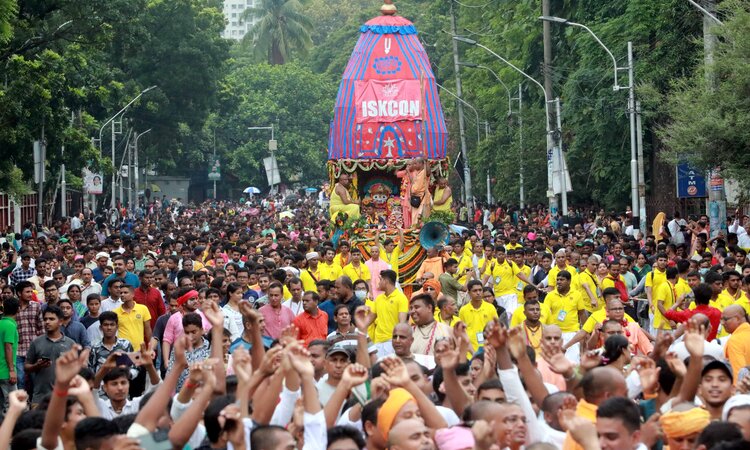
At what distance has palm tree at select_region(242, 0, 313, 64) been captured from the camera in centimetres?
9094

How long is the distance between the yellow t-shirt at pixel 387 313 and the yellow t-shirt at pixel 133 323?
2336 mm

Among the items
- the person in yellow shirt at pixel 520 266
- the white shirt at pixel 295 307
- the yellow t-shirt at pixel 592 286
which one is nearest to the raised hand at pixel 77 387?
the white shirt at pixel 295 307

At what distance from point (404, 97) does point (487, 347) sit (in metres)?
21.5

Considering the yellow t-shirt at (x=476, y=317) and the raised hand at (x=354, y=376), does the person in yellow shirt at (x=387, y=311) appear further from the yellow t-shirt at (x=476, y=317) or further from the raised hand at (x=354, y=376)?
the raised hand at (x=354, y=376)

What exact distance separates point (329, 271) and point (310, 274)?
0.65 meters

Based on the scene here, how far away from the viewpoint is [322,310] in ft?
50.6

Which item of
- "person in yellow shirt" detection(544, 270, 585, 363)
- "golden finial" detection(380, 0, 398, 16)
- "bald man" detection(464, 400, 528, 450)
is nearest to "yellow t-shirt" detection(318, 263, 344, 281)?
"person in yellow shirt" detection(544, 270, 585, 363)

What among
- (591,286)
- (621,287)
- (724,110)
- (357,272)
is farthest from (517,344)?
(724,110)

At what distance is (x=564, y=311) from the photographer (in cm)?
1544

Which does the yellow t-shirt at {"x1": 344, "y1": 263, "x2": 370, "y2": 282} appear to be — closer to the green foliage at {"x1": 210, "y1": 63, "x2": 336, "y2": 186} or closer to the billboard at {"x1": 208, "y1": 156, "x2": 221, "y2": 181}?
the green foliage at {"x1": 210, "y1": 63, "x2": 336, "y2": 186}

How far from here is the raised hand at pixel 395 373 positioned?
8.08m

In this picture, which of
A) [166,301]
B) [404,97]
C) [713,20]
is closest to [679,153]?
[713,20]

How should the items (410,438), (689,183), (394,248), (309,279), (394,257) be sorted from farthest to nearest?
(689,183) → (394,248) → (394,257) → (309,279) → (410,438)

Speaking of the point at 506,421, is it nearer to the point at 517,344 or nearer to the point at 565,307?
the point at 517,344
